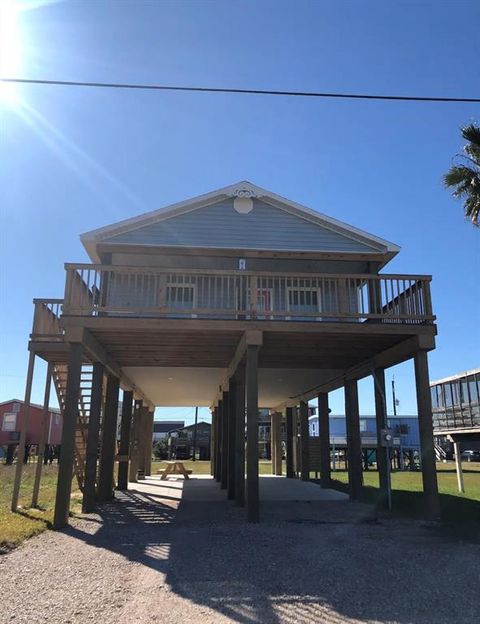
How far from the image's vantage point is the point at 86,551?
6828 mm

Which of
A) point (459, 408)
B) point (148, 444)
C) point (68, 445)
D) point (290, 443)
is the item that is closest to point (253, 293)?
point (68, 445)

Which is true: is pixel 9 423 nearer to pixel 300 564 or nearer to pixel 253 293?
pixel 253 293

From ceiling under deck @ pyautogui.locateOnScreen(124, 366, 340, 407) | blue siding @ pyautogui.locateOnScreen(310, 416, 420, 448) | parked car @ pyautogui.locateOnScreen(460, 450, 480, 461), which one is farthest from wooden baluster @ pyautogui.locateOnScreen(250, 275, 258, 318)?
parked car @ pyautogui.locateOnScreen(460, 450, 480, 461)

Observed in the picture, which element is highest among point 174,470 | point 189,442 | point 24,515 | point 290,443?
point 189,442

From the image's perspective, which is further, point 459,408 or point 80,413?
point 459,408

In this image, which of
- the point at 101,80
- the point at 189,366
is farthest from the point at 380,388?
the point at 101,80

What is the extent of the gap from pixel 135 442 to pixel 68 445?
1122 cm

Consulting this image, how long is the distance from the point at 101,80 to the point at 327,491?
12576 millimetres

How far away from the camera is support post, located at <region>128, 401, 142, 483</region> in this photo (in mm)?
18844

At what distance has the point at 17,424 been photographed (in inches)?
1455

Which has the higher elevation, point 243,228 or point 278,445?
point 243,228

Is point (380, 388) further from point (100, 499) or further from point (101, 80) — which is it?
point (101, 80)

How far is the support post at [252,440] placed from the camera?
9055 mm

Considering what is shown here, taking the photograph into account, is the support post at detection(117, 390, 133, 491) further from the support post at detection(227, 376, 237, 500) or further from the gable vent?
the gable vent
